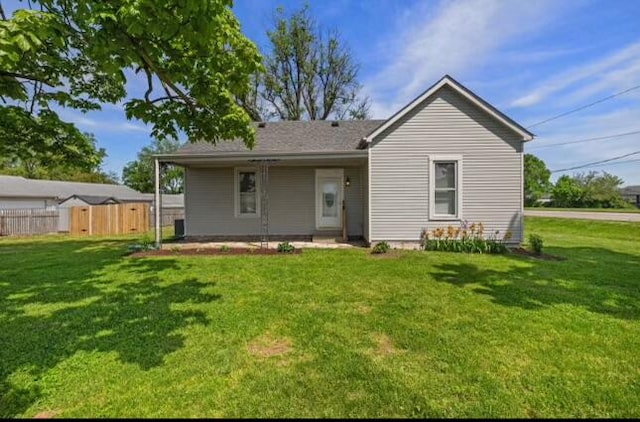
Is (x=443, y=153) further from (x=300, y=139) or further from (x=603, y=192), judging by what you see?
(x=603, y=192)

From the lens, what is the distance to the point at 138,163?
52281 millimetres

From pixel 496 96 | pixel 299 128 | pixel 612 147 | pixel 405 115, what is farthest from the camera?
pixel 612 147

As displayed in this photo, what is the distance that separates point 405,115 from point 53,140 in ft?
31.2

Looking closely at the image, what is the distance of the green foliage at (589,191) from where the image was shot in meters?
47.8

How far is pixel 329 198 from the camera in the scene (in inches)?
478

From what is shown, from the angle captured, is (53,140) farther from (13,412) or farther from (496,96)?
(496,96)

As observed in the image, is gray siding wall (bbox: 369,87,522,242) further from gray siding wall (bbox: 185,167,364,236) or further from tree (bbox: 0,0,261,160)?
tree (bbox: 0,0,261,160)

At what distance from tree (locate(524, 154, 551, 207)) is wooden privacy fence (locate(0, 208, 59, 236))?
238 ft

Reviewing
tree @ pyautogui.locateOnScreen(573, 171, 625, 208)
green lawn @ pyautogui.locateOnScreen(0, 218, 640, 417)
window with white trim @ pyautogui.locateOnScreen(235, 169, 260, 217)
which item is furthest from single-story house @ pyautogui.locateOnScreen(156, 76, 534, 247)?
tree @ pyautogui.locateOnScreen(573, 171, 625, 208)

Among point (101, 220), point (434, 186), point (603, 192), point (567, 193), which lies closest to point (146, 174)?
point (101, 220)

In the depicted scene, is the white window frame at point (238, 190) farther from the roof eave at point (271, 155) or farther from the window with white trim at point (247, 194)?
the roof eave at point (271, 155)

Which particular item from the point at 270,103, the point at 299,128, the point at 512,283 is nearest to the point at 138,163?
the point at 270,103

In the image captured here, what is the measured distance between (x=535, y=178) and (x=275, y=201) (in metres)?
77.7

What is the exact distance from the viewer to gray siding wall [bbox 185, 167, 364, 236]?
12.1m
